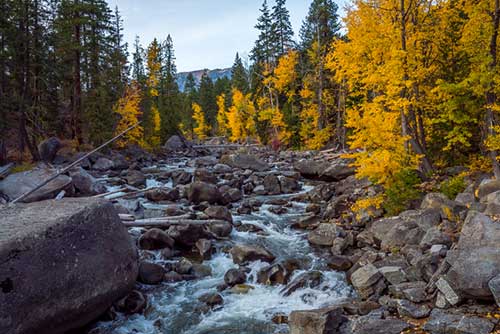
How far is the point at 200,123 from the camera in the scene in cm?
7081

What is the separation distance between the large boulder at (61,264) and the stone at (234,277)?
2.25 m

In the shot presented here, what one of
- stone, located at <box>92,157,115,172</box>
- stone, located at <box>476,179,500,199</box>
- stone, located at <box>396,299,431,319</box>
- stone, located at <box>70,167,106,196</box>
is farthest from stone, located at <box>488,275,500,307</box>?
stone, located at <box>92,157,115,172</box>

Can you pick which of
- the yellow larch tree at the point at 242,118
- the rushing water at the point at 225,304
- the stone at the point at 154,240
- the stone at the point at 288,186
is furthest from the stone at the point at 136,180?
the yellow larch tree at the point at 242,118

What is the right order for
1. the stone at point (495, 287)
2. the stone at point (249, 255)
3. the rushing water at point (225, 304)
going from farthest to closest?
the stone at point (249, 255) < the rushing water at point (225, 304) < the stone at point (495, 287)

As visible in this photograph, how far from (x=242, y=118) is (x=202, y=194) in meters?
34.7

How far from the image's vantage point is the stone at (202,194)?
15805 millimetres

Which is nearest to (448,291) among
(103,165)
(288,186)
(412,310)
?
(412,310)

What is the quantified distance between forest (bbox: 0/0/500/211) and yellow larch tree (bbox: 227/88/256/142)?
207 millimetres

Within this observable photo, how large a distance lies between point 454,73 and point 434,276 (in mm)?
8519

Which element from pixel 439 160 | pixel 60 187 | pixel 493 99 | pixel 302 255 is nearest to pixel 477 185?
pixel 493 99

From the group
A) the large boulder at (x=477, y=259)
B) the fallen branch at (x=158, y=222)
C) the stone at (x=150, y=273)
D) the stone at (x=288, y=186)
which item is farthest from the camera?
the stone at (x=288, y=186)

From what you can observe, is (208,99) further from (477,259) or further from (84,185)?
(477,259)

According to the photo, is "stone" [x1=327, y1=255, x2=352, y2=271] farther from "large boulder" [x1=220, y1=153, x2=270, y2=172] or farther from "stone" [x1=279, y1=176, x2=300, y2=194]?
"large boulder" [x1=220, y1=153, x2=270, y2=172]

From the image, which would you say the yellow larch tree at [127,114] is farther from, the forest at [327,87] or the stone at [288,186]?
the stone at [288,186]
